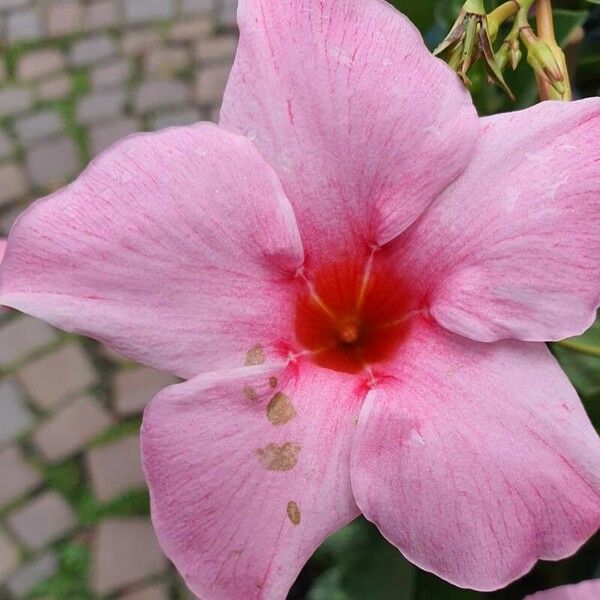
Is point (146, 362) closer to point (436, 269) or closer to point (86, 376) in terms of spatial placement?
point (436, 269)

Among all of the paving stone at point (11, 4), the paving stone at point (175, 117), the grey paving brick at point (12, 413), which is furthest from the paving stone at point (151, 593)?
the paving stone at point (11, 4)

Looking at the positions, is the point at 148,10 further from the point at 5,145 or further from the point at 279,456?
the point at 279,456

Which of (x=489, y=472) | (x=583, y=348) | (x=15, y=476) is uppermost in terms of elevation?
(x=489, y=472)

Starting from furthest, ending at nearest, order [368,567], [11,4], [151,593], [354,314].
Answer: [11,4], [151,593], [368,567], [354,314]

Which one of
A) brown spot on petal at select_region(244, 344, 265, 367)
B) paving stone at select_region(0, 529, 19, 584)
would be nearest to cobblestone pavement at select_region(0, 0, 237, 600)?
paving stone at select_region(0, 529, 19, 584)

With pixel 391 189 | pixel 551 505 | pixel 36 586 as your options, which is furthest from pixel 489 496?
pixel 36 586

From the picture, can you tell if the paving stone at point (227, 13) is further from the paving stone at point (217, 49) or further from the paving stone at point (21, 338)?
the paving stone at point (21, 338)

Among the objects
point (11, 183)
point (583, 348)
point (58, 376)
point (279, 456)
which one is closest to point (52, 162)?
point (11, 183)
